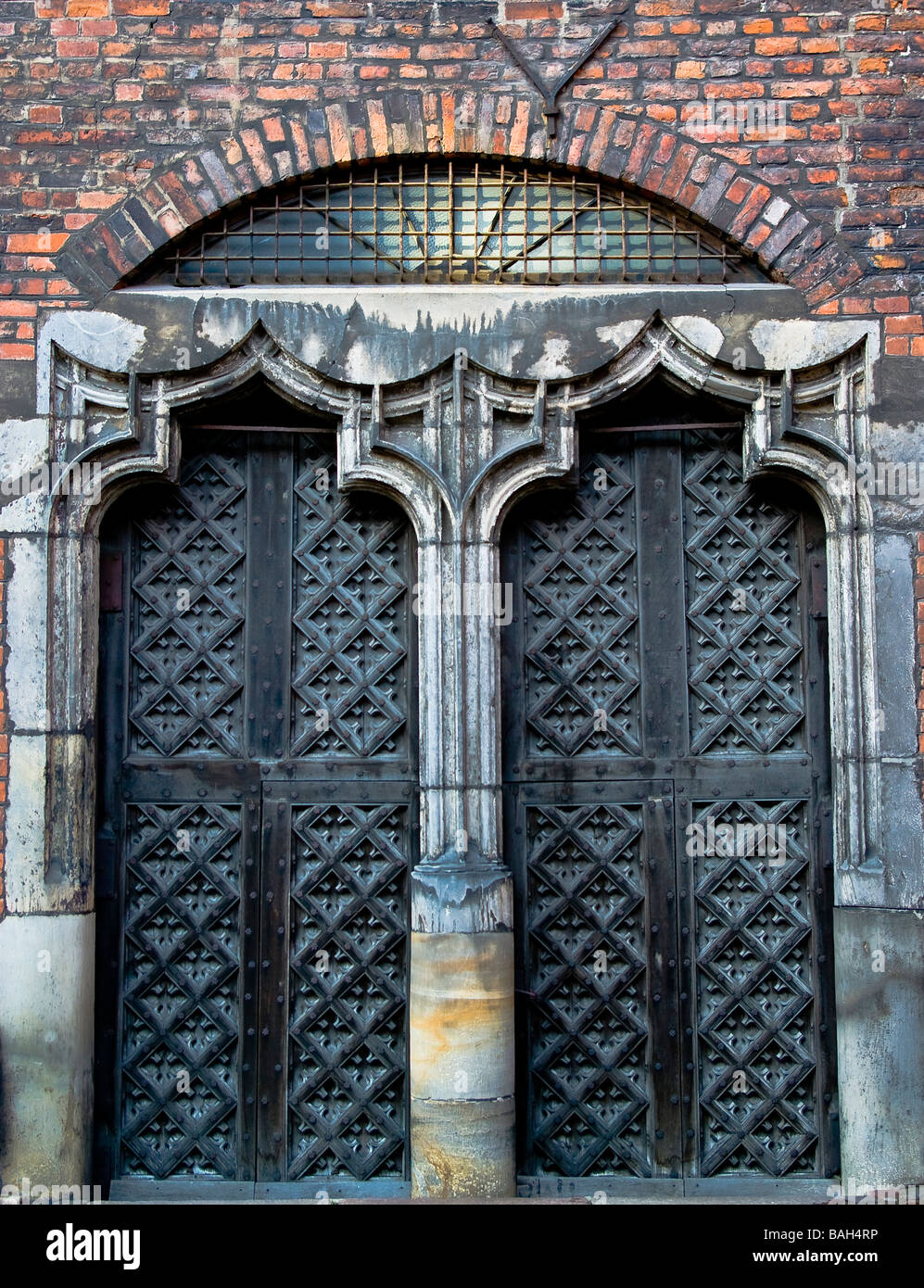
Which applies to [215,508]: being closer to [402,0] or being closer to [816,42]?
[402,0]

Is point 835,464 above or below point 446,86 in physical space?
below

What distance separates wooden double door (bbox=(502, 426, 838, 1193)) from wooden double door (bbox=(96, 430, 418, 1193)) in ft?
1.84

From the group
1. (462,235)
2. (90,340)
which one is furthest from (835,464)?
(90,340)

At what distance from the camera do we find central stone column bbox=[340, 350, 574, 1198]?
420cm

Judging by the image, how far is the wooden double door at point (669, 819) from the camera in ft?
14.6

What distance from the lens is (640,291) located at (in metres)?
4.47

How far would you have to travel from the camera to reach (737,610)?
15.1ft

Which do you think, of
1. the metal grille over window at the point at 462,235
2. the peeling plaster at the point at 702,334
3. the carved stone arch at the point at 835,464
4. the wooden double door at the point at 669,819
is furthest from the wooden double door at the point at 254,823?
the peeling plaster at the point at 702,334

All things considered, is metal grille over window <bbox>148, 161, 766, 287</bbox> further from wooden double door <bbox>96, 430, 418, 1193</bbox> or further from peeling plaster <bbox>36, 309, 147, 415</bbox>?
wooden double door <bbox>96, 430, 418, 1193</bbox>

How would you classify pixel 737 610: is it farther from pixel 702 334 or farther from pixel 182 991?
pixel 182 991

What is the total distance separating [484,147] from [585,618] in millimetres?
1899

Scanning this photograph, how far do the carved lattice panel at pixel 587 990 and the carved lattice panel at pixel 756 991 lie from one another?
9.9 inches

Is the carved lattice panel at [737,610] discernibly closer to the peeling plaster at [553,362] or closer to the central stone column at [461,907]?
the peeling plaster at [553,362]

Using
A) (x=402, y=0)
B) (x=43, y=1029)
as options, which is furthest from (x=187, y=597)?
(x=402, y=0)
